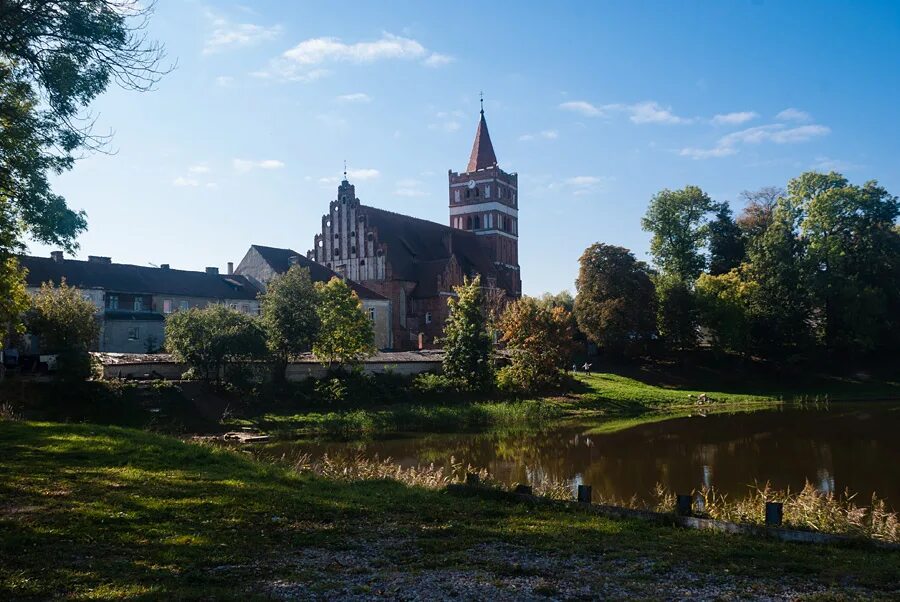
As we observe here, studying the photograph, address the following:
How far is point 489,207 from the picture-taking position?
76938mm

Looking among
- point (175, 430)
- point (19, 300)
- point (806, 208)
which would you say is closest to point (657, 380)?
point (806, 208)

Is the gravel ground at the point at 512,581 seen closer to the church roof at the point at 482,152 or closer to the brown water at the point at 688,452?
the brown water at the point at 688,452

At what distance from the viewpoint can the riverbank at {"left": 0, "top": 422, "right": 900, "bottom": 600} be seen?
7016 mm

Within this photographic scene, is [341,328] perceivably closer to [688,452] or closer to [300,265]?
[300,265]

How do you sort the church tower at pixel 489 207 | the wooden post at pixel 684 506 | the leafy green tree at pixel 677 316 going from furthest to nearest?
the church tower at pixel 489 207 < the leafy green tree at pixel 677 316 < the wooden post at pixel 684 506

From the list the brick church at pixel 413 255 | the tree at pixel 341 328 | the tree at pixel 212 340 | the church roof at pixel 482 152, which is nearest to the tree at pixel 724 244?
the brick church at pixel 413 255

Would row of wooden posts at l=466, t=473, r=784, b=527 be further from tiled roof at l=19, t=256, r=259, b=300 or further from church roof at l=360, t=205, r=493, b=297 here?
church roof at l=360, t=205, r=493, b=297

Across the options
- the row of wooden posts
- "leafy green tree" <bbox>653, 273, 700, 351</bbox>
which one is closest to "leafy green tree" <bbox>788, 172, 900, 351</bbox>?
"leafy green tree" <bbox>653, 273, 700, 351</bbox>

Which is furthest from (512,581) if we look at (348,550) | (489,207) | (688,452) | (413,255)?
(489,207)

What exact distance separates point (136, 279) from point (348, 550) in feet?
147

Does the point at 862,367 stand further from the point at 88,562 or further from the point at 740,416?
the point at 88,562

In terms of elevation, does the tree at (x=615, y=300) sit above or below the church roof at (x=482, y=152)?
below

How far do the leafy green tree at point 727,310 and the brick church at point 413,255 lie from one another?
1894 cm

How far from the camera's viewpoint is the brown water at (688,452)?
1862 centimetres
